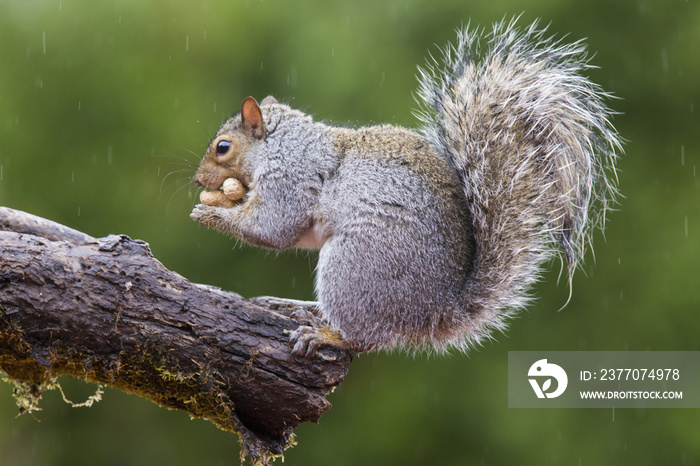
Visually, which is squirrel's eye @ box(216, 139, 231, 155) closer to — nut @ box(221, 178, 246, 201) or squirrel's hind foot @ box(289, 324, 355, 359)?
nut @ box(221, 178, 246, 201)

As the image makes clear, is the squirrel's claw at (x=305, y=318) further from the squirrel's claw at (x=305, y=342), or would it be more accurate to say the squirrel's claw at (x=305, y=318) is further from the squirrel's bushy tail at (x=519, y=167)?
the squirrel's bushy tail at (x=519, y=167)

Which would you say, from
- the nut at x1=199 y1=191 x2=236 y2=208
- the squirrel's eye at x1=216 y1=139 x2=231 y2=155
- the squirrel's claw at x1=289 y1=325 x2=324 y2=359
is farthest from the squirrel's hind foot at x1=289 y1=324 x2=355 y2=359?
the squirrel's eye at x1=216 y1=139 x2=231 y2=155

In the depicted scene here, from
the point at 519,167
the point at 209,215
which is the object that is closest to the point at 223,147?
the point at 209,215

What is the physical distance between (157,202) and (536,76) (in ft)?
7.55

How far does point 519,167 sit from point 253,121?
1.00 m

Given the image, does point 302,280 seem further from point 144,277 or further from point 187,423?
point 144,277

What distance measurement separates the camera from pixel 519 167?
2.29m

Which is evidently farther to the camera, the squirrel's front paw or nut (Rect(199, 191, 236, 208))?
nut (Rect(199, 191, 236, 208))

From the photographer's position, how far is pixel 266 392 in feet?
6.76

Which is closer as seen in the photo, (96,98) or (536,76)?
(536,76)

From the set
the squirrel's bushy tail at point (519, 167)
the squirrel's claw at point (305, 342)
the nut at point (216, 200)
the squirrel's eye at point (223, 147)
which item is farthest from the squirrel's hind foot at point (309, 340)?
the squirrel's eye at point (223, 147)

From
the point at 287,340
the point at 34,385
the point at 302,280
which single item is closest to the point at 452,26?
the point at 302,280

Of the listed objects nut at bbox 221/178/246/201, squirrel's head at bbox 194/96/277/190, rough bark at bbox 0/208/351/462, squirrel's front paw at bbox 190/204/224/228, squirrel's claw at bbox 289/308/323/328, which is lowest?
rough bark at bbox 0/208/351/462

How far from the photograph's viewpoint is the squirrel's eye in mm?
2635
